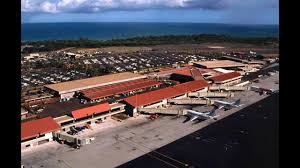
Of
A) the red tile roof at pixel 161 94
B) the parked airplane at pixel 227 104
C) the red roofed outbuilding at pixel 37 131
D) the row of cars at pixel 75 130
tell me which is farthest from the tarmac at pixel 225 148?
the red roofed outbuilding at pixel 37 131

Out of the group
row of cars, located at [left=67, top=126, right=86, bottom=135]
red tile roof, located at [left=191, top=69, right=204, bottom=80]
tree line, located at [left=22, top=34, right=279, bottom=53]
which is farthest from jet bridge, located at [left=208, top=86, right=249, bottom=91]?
tree line, located at [left=22, top=34, right=279, bottom=53]

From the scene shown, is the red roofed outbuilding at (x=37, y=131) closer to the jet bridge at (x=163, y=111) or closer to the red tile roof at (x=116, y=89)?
the red tile roof at (x=116, y=89)

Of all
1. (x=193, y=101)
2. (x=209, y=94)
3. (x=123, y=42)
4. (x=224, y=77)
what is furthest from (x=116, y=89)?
(x=123, y=42)

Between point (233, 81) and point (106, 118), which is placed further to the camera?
point (233, 81)

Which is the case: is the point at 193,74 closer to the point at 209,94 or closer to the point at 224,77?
the point at 224,77
